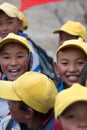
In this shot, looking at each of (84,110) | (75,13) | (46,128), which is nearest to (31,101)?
(46,128)

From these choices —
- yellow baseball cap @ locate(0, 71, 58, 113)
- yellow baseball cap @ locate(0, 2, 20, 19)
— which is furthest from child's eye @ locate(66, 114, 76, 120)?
yellow baseball cap @ locate(0, 2, 20, 19)

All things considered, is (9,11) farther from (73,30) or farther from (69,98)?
(69,98)

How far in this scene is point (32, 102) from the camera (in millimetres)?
3693

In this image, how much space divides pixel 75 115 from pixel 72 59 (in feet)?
4.33

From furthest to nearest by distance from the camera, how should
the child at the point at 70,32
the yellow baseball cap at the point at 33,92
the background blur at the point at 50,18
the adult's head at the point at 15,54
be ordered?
the background blur at the point at 50,18 → the child at the point at 70,32 → the adult's head at the point at 15,54 → the yellow baseball cap at the point at 33,92

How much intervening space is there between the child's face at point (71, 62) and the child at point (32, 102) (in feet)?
2.35

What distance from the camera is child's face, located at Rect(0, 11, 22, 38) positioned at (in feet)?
19.6

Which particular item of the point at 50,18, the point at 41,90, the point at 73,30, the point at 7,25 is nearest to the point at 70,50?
the point at 41,90

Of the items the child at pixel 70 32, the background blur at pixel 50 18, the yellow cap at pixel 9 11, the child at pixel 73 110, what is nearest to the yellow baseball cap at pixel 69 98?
the child at pixel 73 110

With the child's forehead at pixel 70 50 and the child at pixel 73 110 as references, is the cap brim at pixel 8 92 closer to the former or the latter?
the child at pixel 73 110

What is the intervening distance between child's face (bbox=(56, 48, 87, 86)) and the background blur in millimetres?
7977

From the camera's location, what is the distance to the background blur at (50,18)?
43.5 ft

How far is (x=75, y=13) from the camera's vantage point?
14.8 meters

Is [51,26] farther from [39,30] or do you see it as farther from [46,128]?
[46,128]
